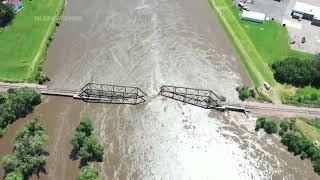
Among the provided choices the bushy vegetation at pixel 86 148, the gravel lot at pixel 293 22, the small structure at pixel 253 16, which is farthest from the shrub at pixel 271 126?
the small structure at pixel 253 16

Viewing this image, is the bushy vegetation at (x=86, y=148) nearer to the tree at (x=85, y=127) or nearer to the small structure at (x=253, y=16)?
the tree at (x=85, y=127)

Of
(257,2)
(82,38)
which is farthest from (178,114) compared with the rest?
(257,2)

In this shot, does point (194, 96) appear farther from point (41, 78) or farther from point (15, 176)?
point (15, 176)

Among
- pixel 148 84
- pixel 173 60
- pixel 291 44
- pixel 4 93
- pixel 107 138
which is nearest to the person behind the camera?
pixel 107 138

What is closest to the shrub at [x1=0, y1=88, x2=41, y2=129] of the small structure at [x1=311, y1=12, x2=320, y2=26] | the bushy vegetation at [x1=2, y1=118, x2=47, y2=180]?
the bushy vegetation at [x1=2, y1=118, x2=47, y2=180]

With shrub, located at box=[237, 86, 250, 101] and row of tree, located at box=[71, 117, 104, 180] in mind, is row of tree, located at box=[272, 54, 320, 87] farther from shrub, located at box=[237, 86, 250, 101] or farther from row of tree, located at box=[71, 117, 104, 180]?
row of tree, located at box=[71, 117, 104, 180]

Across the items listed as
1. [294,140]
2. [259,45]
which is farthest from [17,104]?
[259,45]

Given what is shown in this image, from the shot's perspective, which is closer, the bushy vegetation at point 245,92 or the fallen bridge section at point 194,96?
the fallen bridge section at point 194,96

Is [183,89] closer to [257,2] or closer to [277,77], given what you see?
[277,77]
